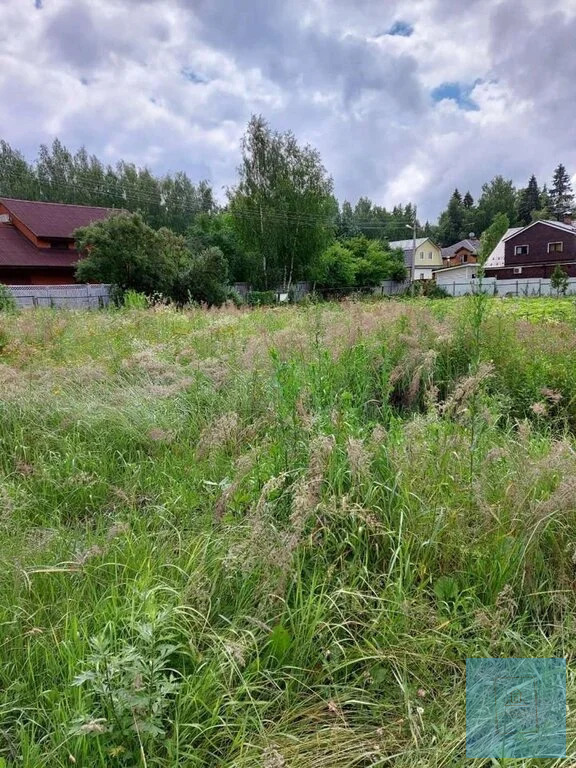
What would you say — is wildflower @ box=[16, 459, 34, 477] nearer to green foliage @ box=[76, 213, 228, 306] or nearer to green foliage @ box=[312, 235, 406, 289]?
green foliage @ box=[76, 213, 228, 306]

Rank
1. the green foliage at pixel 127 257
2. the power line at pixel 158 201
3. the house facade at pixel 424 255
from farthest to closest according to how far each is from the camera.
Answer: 1. the house facade at pixel 424 255
2. the power line at pixel 158 201
3. the green foliage at pixel 127 257

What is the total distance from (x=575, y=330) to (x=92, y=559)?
16.9ft

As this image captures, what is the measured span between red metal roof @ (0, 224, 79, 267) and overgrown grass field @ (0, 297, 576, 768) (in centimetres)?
2338

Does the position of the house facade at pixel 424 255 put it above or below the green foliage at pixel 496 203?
below

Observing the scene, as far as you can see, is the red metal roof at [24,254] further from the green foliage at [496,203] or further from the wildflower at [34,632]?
the green foliage at [496,203]

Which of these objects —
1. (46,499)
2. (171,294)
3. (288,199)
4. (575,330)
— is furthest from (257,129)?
(46,499)

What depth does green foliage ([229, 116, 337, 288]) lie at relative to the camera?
2444 centimetres

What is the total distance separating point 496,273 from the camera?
1542 inches

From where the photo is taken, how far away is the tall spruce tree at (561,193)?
69375 millimetres

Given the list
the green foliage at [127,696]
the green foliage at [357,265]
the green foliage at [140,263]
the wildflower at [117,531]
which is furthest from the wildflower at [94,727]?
the green foliage at [357,265]

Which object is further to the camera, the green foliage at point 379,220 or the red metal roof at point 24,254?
the green foliage at point 379,220

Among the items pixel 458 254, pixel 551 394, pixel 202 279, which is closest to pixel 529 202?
pixel 458 254

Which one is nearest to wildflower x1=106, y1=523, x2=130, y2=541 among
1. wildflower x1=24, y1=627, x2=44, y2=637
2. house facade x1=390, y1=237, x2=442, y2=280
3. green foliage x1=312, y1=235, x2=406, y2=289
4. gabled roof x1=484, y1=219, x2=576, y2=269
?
wildflower x1=24, y1=627, x2=44, y2=637

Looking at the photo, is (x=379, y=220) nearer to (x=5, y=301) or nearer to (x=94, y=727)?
(x=5, y=301)
